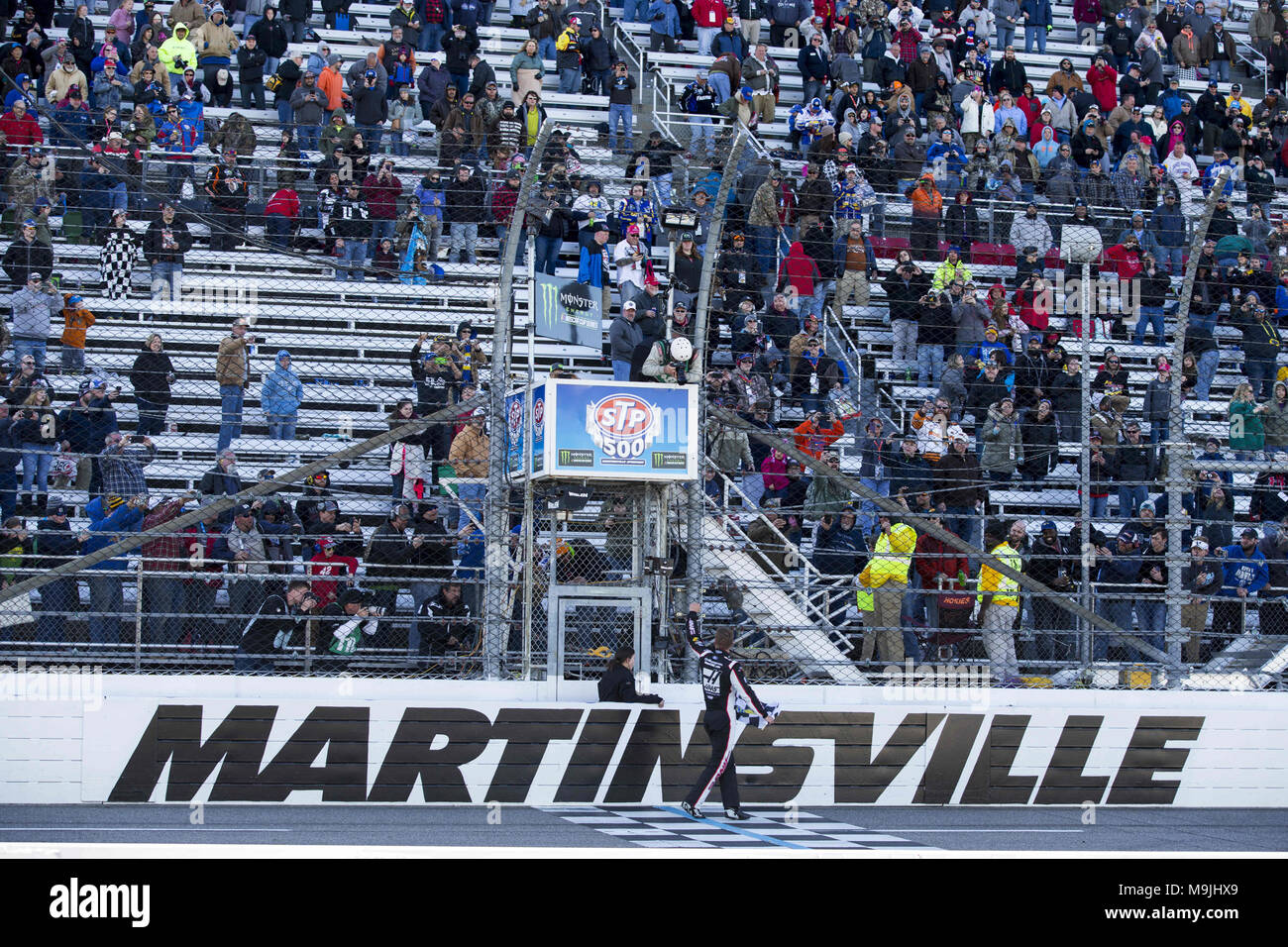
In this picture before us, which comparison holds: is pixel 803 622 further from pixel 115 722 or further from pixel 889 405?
pixel 115 722

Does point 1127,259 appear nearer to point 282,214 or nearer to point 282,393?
point 282,214

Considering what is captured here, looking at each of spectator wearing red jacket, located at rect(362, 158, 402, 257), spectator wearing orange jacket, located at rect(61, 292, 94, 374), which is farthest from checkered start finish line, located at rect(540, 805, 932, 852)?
spectator wearing red jacket, located at rect(362, 158, 402, 257)

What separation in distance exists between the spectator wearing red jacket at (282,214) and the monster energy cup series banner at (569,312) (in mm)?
3526

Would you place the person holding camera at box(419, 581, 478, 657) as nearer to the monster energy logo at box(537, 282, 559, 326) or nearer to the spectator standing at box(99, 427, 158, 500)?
the monster energy logo at box(537, 282, 559, 326)

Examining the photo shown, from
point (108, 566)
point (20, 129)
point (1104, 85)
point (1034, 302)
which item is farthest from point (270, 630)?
point (1104, 85)

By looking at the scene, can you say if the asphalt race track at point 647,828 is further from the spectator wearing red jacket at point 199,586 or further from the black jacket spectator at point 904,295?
the black jacket spectator at point 904,295

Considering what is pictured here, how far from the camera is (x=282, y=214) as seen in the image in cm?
1731

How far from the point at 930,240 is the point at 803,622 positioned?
521cm

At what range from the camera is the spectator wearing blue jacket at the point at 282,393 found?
608 inches

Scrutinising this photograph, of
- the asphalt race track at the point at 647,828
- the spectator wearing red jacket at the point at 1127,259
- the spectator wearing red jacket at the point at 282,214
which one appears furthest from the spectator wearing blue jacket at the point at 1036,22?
the asphalt race track at the point at 647,828

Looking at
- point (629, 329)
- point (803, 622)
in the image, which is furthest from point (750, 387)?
point (803, 622)

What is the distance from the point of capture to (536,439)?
13.0m

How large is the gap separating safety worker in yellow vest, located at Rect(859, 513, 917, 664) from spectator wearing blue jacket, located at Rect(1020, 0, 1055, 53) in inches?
605

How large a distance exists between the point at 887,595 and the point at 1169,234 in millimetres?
8234
